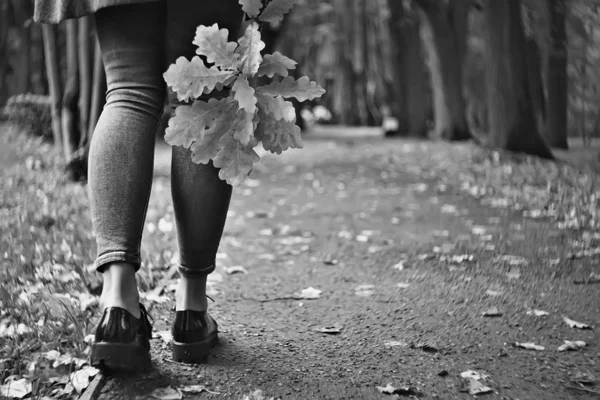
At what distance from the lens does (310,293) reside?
9.31 ft

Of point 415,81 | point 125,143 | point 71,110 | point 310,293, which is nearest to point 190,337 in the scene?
point 125,143

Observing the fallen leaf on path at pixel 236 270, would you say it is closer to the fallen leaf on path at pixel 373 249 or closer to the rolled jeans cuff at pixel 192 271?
the fallen leaf on path at pixel 373 249

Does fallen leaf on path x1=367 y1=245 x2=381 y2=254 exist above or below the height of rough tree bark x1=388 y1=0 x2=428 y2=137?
below

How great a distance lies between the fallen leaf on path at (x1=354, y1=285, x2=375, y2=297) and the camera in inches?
111

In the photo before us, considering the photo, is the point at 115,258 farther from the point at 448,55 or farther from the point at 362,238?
the point at 448,55

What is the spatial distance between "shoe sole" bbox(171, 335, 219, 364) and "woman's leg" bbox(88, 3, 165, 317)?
251 mm

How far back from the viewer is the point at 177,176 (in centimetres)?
184

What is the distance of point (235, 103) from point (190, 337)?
73 cm

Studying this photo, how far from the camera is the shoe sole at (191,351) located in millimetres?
1888

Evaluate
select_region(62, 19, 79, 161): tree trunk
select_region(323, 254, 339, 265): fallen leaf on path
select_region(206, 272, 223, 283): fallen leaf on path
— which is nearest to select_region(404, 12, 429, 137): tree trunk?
select_region(62, 19, 79, 161): tree trunk

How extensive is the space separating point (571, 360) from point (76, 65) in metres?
6.10

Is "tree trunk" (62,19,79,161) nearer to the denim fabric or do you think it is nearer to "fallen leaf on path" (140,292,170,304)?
"fallen leaf on path" (140,292,170,304)

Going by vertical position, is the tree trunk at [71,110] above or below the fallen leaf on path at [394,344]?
above

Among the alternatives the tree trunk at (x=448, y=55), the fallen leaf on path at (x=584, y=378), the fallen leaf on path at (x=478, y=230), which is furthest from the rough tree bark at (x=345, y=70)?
the fallen leaf on path at (x=584, y=378)
